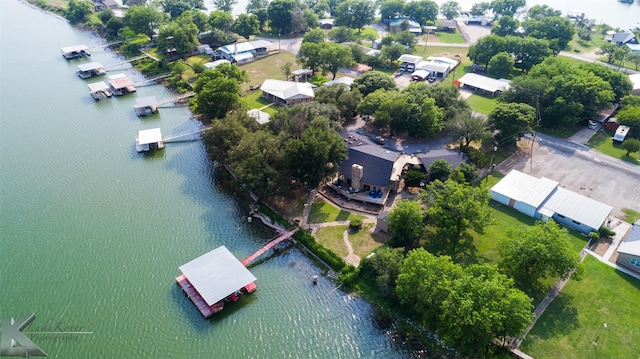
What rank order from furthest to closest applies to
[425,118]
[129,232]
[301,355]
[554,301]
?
[425,118]
[129,232]
[554,301]
[301,355]

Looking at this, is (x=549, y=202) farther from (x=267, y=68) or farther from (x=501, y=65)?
(x=267, y=68)

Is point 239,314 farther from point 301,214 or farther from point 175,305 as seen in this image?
point 301,214

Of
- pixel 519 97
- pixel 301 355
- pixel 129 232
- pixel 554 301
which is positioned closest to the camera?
pixel 301 355

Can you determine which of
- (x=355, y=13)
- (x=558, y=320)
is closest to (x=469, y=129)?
(x=558, y=320)

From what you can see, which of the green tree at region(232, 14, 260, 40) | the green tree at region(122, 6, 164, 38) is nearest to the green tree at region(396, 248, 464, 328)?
the green tree at region(232, 14, 260, 40)

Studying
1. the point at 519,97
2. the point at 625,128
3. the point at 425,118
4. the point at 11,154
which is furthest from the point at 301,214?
the point at 625,128
